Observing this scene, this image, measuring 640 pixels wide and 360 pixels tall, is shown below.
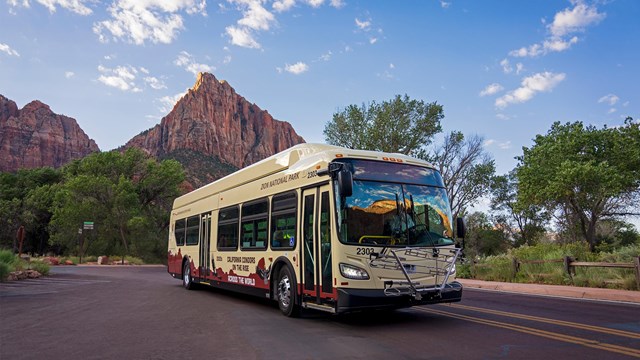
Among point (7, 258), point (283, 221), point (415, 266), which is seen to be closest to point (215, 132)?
point (7, 258)

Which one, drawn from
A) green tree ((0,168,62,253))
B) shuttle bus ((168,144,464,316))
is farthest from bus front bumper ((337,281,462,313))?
green tree ((0,168,62,253))

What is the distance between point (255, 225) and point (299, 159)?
7.10ft

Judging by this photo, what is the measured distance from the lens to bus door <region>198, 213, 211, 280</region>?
1436 centimetres

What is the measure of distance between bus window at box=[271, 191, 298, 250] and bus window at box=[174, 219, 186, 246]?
28.1 feet

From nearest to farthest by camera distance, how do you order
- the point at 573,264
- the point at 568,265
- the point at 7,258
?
1. the point at 573,264
2. the point at 568,265
3. the point at 7,258

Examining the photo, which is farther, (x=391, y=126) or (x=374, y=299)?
(x=391, y=126)

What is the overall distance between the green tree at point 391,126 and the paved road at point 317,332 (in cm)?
2639

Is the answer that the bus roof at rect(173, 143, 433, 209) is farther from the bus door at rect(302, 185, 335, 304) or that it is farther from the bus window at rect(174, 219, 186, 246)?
the bus window at rect(174, 219, 186, 246)

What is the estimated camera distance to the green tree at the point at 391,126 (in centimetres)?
3741

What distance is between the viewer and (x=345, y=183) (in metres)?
7.34

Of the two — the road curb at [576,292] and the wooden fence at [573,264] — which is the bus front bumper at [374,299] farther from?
the wooden fence at [573,264]

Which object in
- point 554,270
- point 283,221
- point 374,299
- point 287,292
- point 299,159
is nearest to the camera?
point 374,299

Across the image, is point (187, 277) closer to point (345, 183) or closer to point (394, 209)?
point (394, 209)

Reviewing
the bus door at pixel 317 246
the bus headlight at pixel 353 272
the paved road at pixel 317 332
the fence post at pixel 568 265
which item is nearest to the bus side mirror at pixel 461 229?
the paved road at pixel 317 332
